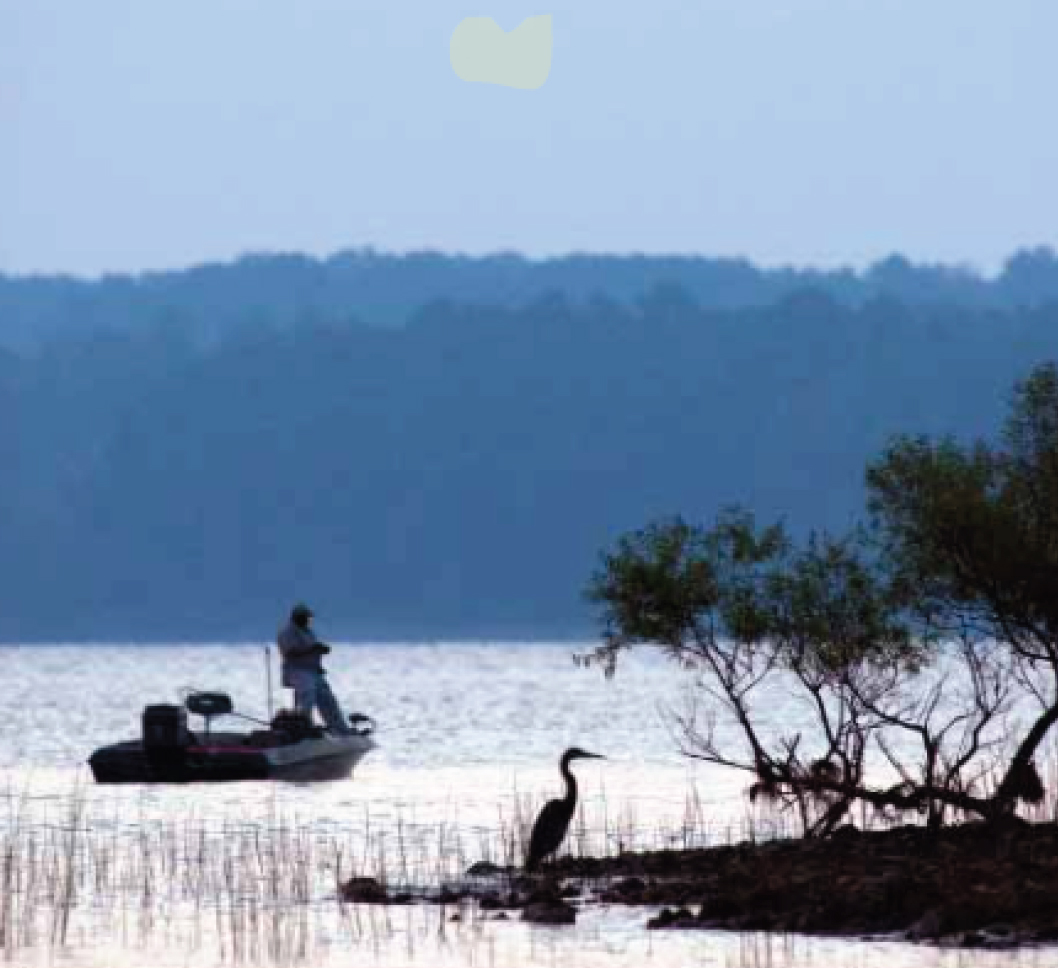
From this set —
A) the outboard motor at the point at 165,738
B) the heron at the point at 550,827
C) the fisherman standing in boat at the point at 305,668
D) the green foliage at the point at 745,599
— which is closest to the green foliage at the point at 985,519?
the green foliage at the point at 745,599

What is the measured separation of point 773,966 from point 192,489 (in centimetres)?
17561

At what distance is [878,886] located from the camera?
81.3ft

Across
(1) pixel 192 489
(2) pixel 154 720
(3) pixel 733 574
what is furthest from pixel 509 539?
(3) pixel 733 574

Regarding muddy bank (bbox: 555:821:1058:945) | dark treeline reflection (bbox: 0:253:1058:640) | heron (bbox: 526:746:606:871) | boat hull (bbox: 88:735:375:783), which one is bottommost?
muddy bank (bbox: 555:821:1058:945)

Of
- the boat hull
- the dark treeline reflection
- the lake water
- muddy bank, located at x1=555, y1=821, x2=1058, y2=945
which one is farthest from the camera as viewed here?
the dark treeline reflection

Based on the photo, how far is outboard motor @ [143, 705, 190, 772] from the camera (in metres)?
42.9

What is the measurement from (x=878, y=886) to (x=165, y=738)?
1946cm

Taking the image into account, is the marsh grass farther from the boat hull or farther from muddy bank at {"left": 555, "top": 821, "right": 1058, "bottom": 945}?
the boat hull

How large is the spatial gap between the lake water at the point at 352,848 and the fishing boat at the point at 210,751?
322 millimetres

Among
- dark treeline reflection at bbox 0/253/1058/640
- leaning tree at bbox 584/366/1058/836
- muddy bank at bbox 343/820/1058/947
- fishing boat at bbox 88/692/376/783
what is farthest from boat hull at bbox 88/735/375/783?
dark treeline reflection at bbox 0/253/1058/640

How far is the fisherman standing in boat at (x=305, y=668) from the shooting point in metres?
42.7

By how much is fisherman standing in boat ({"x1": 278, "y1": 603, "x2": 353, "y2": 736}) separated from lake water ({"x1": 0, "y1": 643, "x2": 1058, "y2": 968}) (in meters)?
0.97

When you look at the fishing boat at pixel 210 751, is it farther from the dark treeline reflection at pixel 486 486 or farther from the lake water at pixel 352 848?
the dark treeline reflection at pixel 486 486

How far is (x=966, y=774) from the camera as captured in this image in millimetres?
41250
